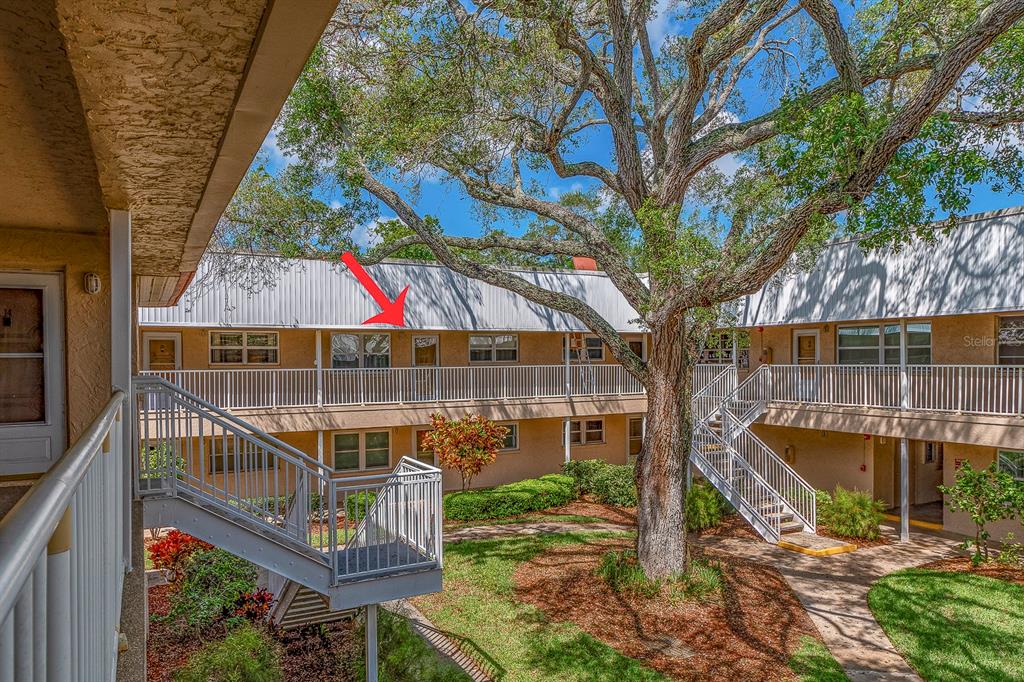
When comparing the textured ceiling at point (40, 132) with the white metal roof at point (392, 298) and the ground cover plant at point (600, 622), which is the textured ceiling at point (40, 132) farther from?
the white metal roof at point (392, 298)

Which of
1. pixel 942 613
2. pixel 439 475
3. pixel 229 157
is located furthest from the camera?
pixel 942 613

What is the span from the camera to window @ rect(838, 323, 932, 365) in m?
16.1

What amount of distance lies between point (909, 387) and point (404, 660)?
1294cm

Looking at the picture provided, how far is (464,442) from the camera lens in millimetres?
16203

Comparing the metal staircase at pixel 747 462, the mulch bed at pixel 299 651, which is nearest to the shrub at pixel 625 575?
the metal staircase at pixel 747 462

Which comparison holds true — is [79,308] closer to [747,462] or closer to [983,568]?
[747,462]

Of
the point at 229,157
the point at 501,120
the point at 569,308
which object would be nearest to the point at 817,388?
the point at 569,308

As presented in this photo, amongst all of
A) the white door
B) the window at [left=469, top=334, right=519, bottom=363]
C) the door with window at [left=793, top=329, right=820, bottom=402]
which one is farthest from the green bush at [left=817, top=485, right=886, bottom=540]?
the white door

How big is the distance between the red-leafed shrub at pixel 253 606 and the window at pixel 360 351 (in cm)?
860

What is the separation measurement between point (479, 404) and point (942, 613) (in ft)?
36.4

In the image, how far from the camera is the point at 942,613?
1034 centimetres

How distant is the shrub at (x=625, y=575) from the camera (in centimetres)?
1117

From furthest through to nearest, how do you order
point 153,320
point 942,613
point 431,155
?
point 153,320, point 431,155, point 942,613

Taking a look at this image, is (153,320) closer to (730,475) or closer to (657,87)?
(657,87)
